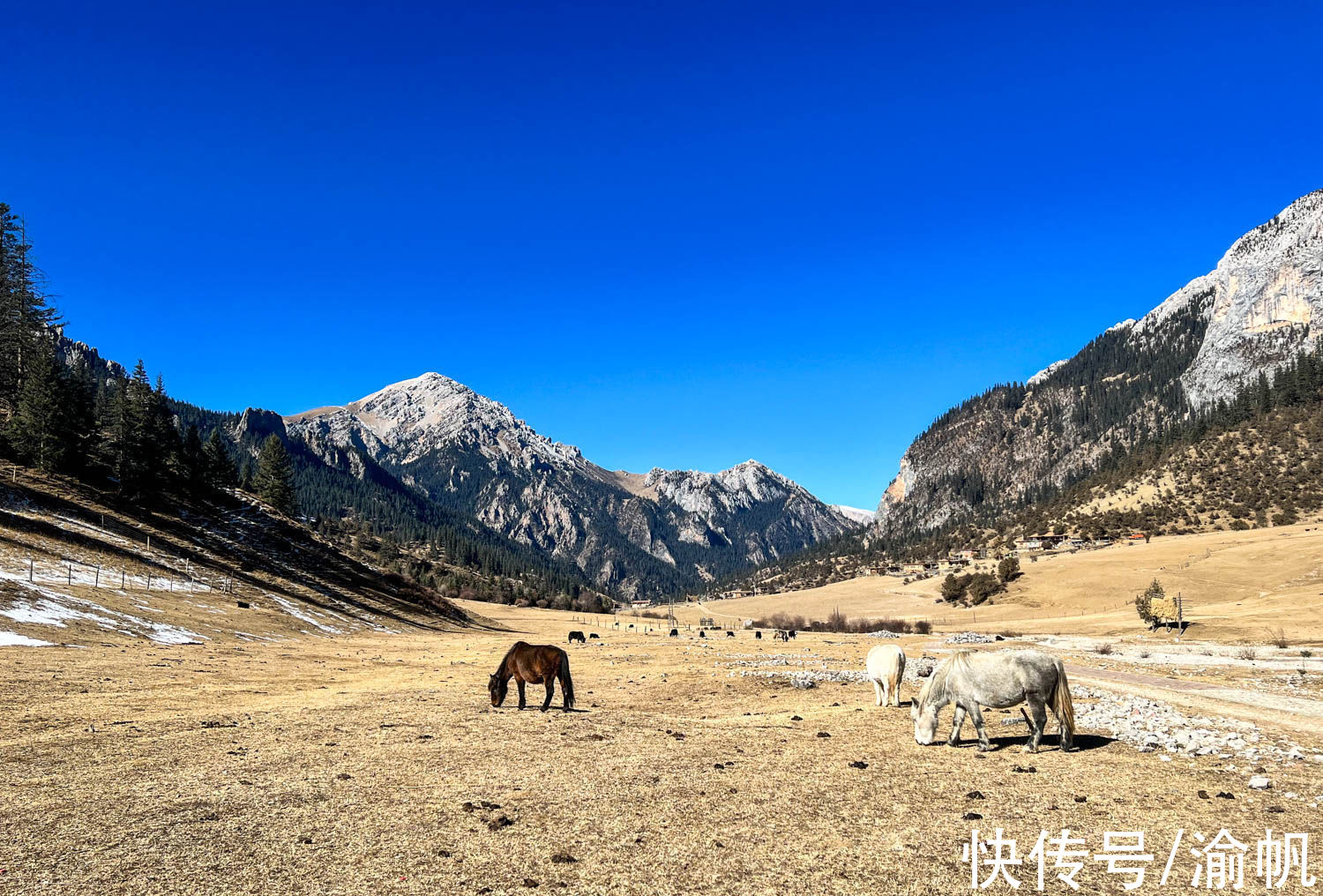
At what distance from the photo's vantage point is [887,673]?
2241cm

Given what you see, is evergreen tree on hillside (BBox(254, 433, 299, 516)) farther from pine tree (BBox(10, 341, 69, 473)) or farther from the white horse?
the white horse

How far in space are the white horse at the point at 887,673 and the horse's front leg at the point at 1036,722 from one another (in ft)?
23.1

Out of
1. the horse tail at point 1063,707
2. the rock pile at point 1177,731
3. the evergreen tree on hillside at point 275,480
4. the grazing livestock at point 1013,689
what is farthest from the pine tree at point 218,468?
the horse tail at point 1063,707

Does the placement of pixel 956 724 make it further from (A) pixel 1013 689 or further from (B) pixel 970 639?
(B) pixel 970 639

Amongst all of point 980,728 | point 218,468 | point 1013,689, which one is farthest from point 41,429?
point 1013,689

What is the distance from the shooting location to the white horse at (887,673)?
22281 millimetres

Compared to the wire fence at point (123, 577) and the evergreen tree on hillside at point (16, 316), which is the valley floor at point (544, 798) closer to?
the wire fence at point (123, 577)

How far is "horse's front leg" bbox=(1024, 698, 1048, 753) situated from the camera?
49.3ft

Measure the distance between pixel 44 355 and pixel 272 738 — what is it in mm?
97361

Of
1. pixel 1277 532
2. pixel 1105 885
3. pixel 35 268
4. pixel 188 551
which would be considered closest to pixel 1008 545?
pixel 1277 532

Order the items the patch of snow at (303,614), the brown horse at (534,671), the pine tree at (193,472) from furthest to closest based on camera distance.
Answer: the pine tree at (193,472) → the patch of snow at (303,614) → the brown horse at (534,671)

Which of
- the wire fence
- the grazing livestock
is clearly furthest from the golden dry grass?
the wire fence

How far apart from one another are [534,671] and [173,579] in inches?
2051

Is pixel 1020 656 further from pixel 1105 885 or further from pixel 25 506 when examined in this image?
pixel 25 506
